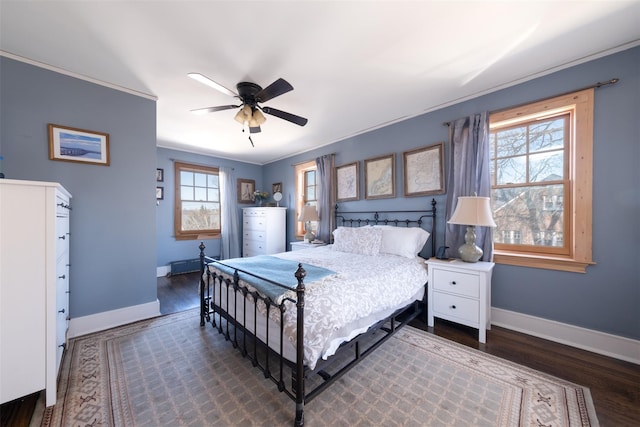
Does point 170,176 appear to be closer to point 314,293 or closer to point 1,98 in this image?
point 1,98

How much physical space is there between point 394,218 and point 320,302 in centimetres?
235

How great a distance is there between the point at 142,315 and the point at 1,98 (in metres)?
2.44

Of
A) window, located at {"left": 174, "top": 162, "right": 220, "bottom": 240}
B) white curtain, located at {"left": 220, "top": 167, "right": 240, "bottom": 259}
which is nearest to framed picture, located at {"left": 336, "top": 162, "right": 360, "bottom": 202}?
white curtain, located at {"left": 220, "top": 167, "right": 240, "bottom": 259}

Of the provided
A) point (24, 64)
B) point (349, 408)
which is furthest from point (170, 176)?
point (349, 408)

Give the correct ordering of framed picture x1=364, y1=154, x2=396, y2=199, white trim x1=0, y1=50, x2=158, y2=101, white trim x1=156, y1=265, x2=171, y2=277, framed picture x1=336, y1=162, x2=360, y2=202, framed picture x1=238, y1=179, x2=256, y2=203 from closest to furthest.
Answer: white trim x1=0, y1=50, x2=158, y2=101, framed picture x1=364, y1=154, x2=396, y2=199, framed picture x1=336, y1=162, x2=360, y2=202, white trim x1=156, y1=265, x2=171, y2=277, framed picture x1=238, y1=179, x2=256, y2=203

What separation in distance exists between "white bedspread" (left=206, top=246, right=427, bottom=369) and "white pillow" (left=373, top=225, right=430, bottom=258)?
0.11 metres

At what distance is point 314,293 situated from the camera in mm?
1612

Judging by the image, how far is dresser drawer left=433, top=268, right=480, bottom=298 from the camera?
2254 millimetres

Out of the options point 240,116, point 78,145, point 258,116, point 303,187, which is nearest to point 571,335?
point 258,116

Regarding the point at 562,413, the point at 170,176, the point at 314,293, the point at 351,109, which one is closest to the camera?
the point at 562,413

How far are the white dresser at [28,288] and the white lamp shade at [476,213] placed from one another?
3268 millimetres

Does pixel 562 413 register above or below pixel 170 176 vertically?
below

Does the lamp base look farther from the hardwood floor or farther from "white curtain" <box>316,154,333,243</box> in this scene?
"white curtain" <box>316,154,333,243</box>

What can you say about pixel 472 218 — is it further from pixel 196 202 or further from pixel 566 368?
pixel 196 202
